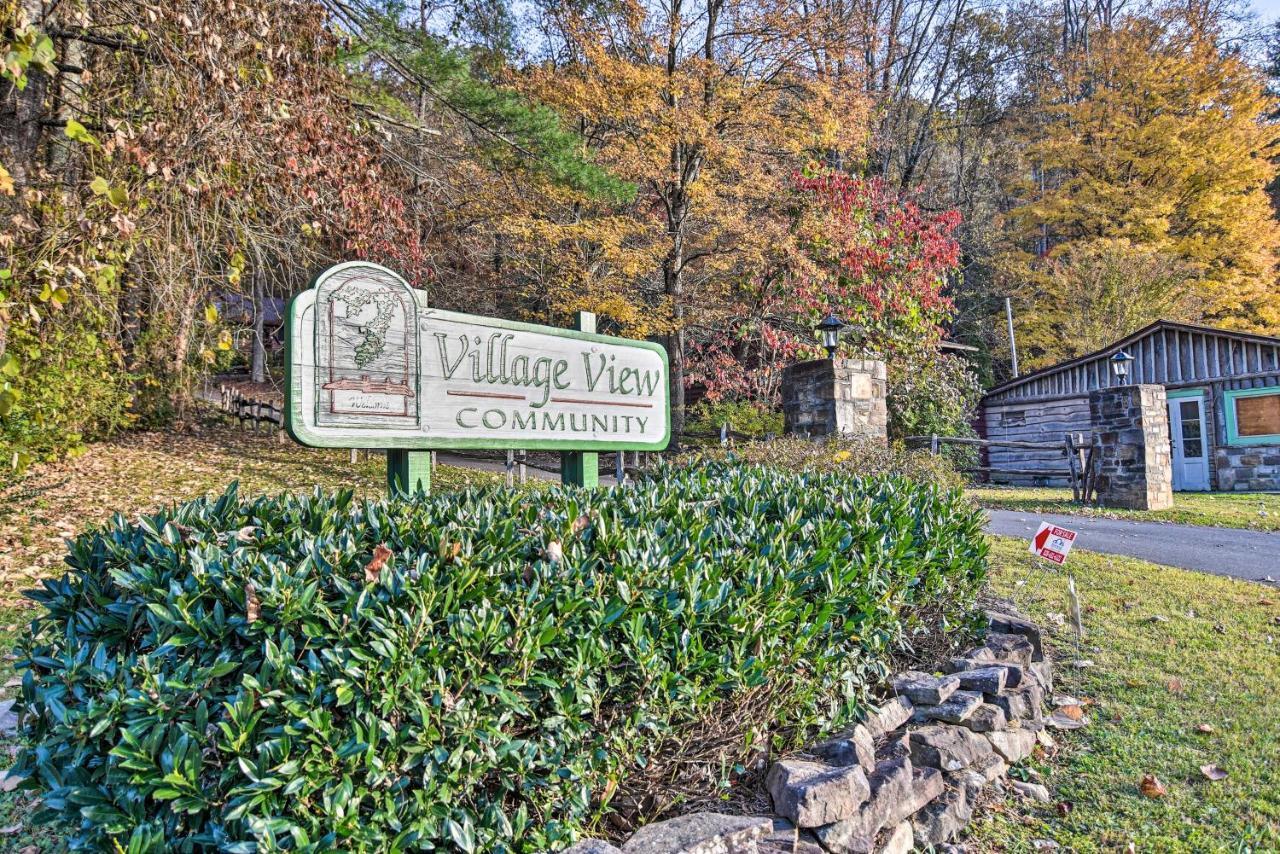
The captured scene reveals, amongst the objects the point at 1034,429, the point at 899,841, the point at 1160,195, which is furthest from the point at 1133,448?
the point at 1160,195

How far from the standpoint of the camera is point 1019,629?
439cm

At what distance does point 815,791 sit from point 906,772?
60cm

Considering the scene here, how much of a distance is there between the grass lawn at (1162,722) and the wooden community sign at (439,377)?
9.17 feet

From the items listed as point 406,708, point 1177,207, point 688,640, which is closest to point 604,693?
point 688,640

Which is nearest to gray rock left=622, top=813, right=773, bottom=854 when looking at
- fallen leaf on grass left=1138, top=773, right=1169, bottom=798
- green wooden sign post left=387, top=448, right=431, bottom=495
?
fallen leaf on grass left=1138, top=773, right=1169, bottom=798

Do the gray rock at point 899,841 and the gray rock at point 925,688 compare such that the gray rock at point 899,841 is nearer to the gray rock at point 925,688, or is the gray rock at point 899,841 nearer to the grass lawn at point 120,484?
the gray rock at point 925,688

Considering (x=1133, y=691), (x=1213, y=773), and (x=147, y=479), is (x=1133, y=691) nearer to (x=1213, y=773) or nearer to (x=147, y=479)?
(x=1213, y=773)

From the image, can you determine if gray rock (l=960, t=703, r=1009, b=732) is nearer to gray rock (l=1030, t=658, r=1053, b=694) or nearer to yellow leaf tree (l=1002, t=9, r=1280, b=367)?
gray rock (l=1030, t=658, r=1053, b=694)

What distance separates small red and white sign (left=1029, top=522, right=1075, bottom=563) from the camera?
465cm

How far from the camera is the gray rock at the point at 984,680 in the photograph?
3.54 m

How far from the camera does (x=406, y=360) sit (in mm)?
3559

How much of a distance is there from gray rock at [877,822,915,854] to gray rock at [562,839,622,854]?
1.18m

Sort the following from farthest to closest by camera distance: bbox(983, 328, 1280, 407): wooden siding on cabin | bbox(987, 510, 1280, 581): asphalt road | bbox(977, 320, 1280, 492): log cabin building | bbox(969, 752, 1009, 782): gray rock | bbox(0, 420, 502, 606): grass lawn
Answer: bbox(983, 328, 1280, 407): wooden siding on cabin < bbox(977, 320, 1280, 492): log cabin building < bbox(987, 510, 1280, 581): asphalt road < bbox(0, 420, 502, 606): grass lawn < bbox(969, 752, 1009, 782): gray rock

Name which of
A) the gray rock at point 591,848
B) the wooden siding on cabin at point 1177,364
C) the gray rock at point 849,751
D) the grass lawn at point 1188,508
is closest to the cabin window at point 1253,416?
the wooden siding on cabin at point 1177,364
